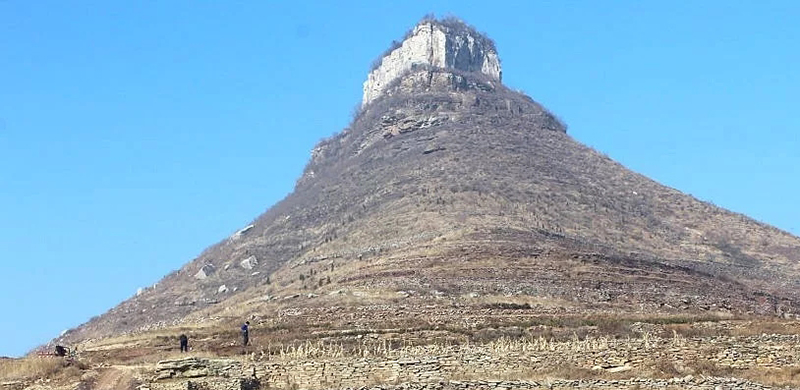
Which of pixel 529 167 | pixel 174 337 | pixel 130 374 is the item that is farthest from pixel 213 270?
pixel 130 374

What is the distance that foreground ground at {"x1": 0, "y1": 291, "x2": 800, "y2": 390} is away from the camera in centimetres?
2836

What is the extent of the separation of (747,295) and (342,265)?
2802 cm

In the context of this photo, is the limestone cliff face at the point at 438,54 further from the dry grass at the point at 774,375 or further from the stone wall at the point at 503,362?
the dry grass at the point at 774,375

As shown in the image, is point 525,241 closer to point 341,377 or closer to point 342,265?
point 342,265

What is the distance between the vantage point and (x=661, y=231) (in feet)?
317

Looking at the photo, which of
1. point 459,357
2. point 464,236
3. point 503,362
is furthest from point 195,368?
point 464,236

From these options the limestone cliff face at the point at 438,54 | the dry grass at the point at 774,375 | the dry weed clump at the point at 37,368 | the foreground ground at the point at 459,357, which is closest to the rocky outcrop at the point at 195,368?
the foreground ground at the point at 459,357

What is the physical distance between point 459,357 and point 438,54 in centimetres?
12989

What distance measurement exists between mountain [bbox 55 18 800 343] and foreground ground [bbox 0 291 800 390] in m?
5.86

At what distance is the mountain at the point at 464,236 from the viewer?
63.1 m

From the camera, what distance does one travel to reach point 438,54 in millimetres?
159250

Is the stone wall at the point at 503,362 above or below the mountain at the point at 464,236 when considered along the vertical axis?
below

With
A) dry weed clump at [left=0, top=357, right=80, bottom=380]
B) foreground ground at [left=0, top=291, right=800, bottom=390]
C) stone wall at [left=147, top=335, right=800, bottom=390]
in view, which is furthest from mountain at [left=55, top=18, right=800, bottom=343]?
stone wall at [left=147, top=335, right=800, bottom=390]

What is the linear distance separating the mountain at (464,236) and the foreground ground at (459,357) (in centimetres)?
586
